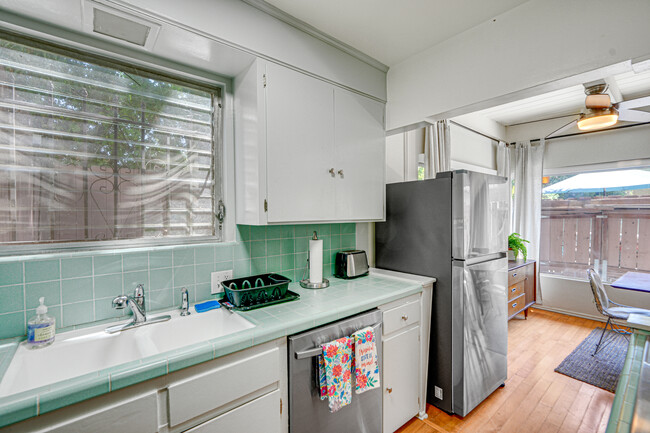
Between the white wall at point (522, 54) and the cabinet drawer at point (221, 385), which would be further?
the white wall at point (522, 54)

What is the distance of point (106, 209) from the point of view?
1450 mm

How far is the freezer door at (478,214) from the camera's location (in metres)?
1.93

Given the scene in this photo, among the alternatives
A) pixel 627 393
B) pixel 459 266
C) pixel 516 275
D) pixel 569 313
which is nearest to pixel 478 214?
pixel 459 266

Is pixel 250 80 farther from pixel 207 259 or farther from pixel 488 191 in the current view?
pixel 488 191

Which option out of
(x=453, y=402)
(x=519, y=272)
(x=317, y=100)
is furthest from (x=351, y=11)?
(x=519, y=272)

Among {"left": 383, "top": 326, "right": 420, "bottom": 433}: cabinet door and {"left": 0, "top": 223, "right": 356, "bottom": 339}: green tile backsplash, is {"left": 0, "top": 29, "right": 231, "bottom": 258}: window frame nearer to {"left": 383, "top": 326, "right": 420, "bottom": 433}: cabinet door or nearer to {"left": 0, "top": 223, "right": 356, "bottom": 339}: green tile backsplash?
{"left": 0, "top": 223, "right": 356, "bottom": 339}: green tile backsplash

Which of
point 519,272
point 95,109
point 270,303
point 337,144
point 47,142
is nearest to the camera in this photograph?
Result: point 47,142

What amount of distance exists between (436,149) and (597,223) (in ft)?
8.77

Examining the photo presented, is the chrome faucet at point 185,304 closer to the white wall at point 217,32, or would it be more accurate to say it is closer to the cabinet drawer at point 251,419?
the cabinet drawer at point 251,419

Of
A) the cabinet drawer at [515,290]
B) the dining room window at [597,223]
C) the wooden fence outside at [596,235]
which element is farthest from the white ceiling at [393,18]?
Answer: the wooden fence outside at [596,235]

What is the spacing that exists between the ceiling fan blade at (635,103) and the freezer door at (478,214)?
813 mm

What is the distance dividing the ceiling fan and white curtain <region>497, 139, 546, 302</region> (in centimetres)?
211

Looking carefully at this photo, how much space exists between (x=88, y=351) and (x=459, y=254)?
2045 millimetres

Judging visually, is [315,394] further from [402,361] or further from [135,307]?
[135,307]
